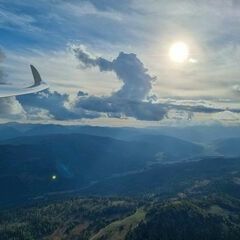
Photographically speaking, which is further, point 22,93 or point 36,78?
point 36,78
